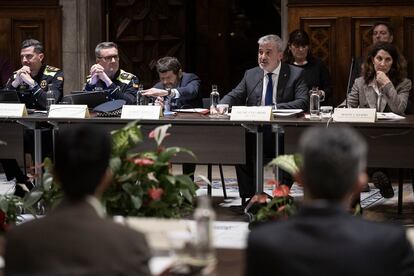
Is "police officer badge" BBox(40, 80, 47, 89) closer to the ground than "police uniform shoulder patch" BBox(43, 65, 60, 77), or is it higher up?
closer to the ground

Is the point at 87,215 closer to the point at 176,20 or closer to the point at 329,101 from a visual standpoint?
the point at 329,101

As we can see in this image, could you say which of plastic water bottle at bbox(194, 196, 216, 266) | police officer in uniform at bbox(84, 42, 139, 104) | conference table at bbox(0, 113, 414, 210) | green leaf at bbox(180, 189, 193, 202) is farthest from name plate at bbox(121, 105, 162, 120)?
plastic water bottle at bbox(194, 196, 216, 266)

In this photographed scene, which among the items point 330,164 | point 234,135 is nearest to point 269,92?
point 234,135

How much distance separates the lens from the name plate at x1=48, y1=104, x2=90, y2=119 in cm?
743

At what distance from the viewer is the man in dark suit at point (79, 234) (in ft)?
8.20

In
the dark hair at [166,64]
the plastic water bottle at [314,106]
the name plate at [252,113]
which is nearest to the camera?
the name plate at [252,113]

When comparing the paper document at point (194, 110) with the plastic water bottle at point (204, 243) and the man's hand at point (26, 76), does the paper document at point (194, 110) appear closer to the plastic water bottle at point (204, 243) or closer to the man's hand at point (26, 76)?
the man's hand at point (26, 76)

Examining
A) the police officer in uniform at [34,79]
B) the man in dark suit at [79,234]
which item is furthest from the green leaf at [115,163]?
the police officer in uniform at [34,79]

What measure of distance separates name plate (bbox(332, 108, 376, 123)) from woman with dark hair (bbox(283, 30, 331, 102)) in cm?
179

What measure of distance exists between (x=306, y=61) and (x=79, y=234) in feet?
21.8

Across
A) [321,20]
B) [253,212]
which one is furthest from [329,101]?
[253,212]

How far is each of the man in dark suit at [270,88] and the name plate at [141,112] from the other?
0.85 metres

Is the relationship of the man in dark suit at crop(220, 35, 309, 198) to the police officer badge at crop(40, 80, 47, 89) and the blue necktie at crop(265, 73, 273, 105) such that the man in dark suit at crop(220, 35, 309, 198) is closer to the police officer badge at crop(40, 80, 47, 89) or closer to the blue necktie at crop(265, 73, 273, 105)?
the blue necktie at crop(265, 73, 273, 105)

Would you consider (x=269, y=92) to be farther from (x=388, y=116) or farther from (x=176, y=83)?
(x=388, y=116)
